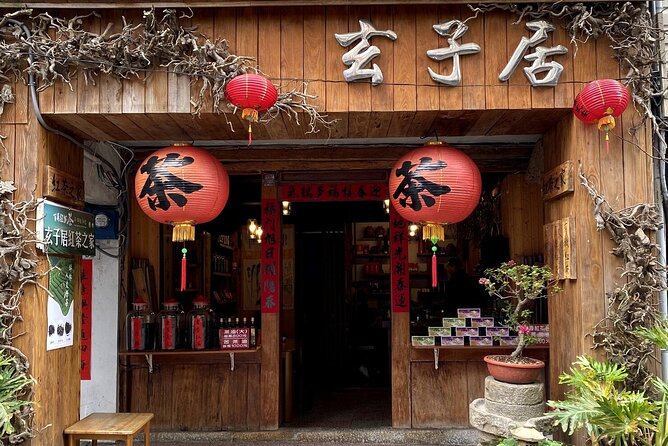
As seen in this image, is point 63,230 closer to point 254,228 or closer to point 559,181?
point 559,181

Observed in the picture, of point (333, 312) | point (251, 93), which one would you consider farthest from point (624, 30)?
point (333, 312)

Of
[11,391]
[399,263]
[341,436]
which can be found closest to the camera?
[11,391]

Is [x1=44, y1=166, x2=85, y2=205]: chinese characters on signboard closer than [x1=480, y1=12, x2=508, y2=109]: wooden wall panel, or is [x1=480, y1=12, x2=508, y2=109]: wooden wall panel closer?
[x1=480, y1=12, x2=508, y2=109]: wooden wall panel

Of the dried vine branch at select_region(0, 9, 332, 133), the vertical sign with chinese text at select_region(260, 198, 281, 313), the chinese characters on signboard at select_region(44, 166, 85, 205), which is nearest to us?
the dried vine branch at select_region(0, 9, 332, 133)

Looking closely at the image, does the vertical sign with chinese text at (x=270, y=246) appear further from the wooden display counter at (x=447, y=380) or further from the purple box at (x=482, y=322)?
the purple box at (x=482, y=322)

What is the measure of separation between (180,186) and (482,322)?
4397 mm

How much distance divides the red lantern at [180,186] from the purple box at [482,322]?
3944 mm

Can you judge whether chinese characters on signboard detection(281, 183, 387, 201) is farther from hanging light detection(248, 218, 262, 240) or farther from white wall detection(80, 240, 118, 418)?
hanging light detection(248, 218, 262, 240)

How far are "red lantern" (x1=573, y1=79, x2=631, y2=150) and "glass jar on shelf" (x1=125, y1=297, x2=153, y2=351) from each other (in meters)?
5.74

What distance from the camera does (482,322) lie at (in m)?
7.27

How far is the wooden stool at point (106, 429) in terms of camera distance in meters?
5.01

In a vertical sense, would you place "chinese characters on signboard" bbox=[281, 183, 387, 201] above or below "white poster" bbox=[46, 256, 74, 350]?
above

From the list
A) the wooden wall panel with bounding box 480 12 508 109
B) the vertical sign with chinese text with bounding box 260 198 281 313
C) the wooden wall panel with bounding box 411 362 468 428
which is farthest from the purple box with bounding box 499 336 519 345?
the wooden wall panel with bounding box 480 12 508 109

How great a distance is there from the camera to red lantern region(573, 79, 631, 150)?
441 centimetres
